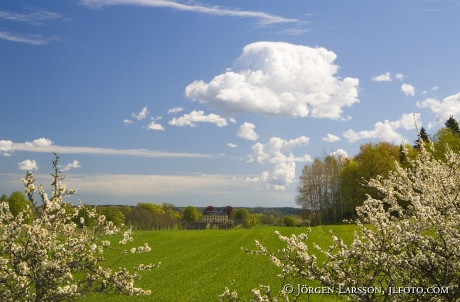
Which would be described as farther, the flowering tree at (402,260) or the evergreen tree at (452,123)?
the evergreen tree at (452,123)

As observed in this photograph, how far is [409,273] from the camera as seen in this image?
759cm

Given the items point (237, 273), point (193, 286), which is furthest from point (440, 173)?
point (237, 273)

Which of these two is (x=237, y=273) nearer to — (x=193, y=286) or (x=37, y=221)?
(x=193, y=286)

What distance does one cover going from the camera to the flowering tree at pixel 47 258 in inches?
345

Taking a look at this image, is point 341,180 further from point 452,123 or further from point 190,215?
point 190,215

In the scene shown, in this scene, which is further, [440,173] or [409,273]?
[440,173]

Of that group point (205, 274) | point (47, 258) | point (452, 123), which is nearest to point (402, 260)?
point (47, 258)

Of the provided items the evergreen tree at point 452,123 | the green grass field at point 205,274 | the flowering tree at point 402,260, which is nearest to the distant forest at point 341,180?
the evergreen tree at point 452,123

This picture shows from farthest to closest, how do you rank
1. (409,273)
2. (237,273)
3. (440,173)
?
(237,273) < (440,173) < (409,273)

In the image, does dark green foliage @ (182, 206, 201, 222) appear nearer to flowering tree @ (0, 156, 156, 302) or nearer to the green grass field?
the green grass field

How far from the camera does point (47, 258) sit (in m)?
9.05

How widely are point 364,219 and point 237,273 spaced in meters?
27.7

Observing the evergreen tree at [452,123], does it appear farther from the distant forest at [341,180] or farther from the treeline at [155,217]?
the treeline at [155,217]

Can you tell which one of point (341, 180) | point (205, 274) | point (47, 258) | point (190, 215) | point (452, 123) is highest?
point (452, 123)
